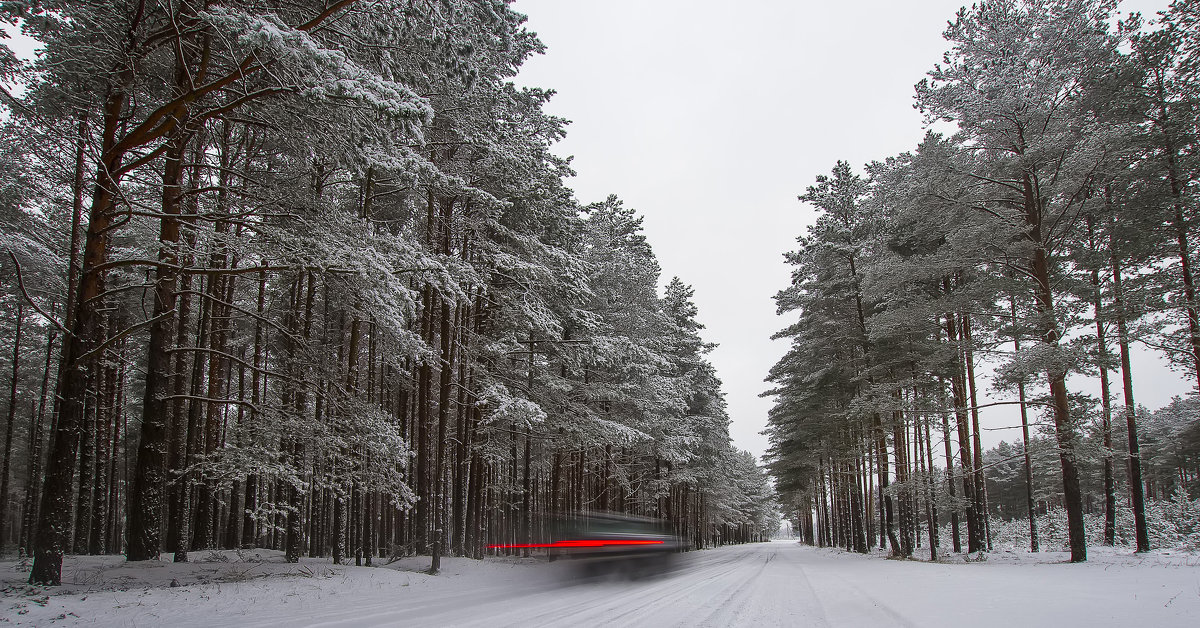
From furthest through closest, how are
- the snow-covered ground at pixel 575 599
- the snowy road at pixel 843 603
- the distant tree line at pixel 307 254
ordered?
the distant tree line at pixel 307 254, the snowy road at pixel 843 603, the snow-covered ground at pixel 575 599

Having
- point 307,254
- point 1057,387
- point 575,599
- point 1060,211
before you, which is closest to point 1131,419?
point 1057,387

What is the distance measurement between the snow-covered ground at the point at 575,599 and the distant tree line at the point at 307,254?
46.0 inches

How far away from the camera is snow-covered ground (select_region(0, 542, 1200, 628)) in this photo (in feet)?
21.8

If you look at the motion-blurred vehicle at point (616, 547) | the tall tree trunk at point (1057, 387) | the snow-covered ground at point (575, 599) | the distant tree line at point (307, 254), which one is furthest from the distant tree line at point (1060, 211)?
the distant tree line at point (307, 254)

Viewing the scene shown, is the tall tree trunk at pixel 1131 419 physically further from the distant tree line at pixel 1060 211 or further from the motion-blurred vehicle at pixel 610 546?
the motion-blurred vehicle at pixel 610 546

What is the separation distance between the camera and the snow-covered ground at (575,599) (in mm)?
6645

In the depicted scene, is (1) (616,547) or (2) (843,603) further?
(1) (616,547)

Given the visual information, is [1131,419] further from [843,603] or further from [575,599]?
[575,599]

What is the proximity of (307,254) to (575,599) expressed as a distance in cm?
739

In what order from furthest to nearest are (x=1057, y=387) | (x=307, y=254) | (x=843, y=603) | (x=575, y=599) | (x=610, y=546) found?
(x=1057, y=387), (x=610, y=546), (x=575, y=599), (x=843, y=603), (x=307, y=254)

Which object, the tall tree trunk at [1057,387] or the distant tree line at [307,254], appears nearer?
the distant tree line at [307,254]

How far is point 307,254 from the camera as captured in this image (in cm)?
855

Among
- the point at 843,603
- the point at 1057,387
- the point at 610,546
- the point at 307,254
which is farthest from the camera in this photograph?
the point at 1057,387

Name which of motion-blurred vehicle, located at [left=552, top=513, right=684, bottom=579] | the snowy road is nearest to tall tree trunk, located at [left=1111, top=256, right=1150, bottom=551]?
the snowy road
